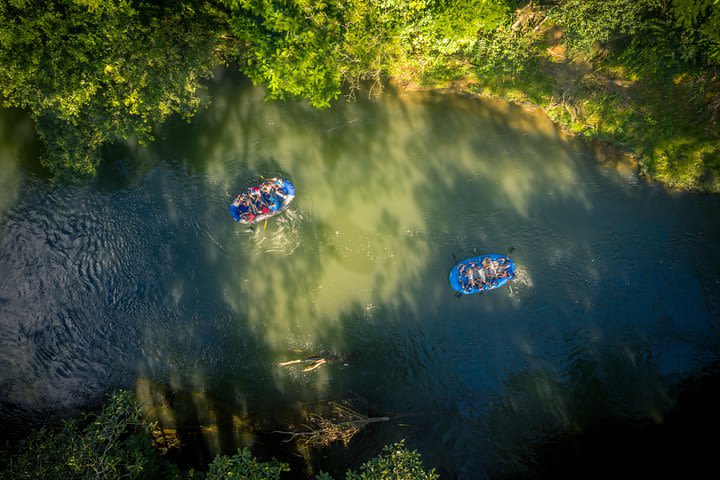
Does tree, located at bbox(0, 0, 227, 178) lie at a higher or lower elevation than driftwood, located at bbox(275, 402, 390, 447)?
higher

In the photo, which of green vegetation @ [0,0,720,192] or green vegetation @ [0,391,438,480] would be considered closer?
green vegetation @ [0,0,720,192]

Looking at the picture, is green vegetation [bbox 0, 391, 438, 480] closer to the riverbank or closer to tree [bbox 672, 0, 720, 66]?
the riverbank

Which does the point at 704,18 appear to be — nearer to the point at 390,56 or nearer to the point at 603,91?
the point at 603,91

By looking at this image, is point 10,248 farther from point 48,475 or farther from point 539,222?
point 539,222

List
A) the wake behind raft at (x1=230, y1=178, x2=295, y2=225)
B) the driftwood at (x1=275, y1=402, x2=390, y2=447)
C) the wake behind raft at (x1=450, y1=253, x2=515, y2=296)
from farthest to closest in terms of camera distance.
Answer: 1. the wake behind raft at (x1=230, y1=178, x2=295, y2=225)
2. the driftwood at (x1=275, y1=402, x2=390, y2=447)
3. the wake behind raft at (x1=450, y1=253, x2=515, y2=296)

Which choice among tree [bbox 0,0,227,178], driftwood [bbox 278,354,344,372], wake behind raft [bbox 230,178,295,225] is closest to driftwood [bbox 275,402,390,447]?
driftwood [bbox 278,354,344,372]

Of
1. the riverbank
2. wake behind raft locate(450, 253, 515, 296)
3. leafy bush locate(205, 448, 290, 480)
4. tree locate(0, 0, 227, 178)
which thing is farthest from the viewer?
wake behind raft locate(450, 253, 515, 296)

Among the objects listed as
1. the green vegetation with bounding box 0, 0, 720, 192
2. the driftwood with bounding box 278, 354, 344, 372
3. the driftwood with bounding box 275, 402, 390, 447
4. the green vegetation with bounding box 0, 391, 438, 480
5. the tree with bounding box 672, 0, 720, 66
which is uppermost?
the green vegetation with bounding box 0, 0, 720, 192
